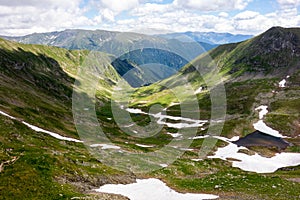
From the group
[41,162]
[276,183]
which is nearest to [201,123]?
[276,183]

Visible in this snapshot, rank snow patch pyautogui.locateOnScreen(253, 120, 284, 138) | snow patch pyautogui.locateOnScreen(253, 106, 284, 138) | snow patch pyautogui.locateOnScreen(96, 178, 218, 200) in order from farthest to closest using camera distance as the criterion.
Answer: snow patch pyautogui.locateOnScreen(253, 106, 284, 138), snow patch pyautogui.locateOnScreen(253, 120, 284, 138), snow patch pyautogui.locateOnScreen(96, 178, 218, 200)

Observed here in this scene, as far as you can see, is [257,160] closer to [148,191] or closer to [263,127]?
[148,191]

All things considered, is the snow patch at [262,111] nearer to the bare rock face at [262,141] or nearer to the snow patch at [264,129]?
the snow patch at [264,129]

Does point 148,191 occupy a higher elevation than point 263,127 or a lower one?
higher

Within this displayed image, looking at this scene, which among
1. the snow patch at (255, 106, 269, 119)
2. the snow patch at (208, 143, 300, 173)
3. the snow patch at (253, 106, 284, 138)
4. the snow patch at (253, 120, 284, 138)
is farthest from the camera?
the snow patch at (255, 106, 269, 119)

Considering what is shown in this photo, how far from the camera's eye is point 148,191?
48.9 m

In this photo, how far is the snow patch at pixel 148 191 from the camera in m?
45.0

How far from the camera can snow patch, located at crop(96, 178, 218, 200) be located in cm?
4498

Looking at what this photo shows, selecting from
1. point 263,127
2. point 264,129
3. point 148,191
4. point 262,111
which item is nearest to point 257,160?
point 148,191

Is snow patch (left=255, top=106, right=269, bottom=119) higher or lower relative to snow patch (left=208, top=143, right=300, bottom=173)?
lower

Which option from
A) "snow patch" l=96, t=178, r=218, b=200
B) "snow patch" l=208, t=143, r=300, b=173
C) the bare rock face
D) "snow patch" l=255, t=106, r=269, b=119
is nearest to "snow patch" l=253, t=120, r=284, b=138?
the bare rock face

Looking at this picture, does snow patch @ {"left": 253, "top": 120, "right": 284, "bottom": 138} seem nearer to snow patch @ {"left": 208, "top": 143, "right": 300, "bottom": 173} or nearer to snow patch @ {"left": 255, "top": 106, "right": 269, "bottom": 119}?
snow patch @ {"left": 255, "top": 106, "right": 269, "bottom": 119}

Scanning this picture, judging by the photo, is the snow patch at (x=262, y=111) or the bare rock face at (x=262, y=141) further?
the snow patch at (x=262, y=111)

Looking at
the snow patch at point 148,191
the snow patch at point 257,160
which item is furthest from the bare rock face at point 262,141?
the snow patch at point 148,191
